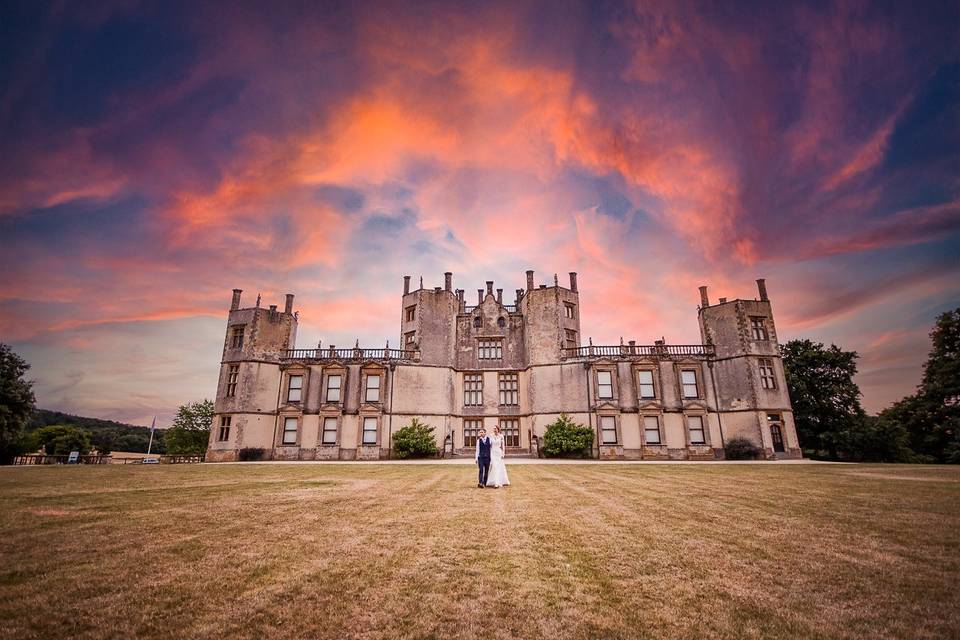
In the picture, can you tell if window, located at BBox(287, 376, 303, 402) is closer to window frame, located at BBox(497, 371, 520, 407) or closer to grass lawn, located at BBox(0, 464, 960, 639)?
window frame, located at BBox(497, 371, 520, 407)

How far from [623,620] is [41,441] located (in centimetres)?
7542

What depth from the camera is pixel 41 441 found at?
5347cm

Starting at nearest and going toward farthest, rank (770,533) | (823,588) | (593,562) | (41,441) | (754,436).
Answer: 1. (823,588)
2. (593,562)
3. (770,533)
4. (754,436)
5. (41,441)

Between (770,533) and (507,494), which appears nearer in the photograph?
(770,533)

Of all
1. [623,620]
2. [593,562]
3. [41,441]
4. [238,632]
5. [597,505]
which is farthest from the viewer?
[41,441]

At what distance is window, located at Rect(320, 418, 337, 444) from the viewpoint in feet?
106

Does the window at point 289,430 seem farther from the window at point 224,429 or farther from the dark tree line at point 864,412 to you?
→ the dark tree line at point 864,412

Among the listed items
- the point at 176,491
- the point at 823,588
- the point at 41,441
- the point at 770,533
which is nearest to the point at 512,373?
the point at 176,491

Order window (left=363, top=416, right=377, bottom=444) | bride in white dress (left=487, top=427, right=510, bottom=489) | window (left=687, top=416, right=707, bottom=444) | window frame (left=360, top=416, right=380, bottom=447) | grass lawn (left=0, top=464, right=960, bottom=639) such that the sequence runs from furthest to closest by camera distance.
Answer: window (left=363, top=416, right=377, bottom=444)
window frame (left=360, top=416, right=380, bottom=447)
window (left=687, top=416, right=707, bottom=444)
bride in white dress (left=487, top=427, right=510, bottom=489)
grass lawn (left=0, top=464, right=960, bottom=639)

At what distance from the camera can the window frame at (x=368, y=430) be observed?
31922mm

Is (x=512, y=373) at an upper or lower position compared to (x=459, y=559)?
upper

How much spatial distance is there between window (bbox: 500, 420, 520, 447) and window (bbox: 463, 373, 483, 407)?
8.42 feet

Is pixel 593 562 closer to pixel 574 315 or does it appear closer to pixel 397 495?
pixel 397 495

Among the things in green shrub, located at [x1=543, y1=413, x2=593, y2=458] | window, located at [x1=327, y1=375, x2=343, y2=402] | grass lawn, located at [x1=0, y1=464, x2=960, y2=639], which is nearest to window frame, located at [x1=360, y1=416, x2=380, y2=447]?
window, located at [x1=327, y1=375, x2=343, y2=402]
